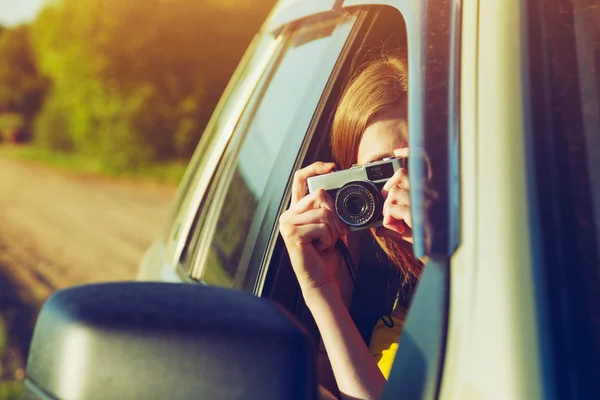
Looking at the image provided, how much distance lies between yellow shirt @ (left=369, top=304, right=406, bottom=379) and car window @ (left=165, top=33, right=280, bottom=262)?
3.15 ft

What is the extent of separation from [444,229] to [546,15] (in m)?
0.37

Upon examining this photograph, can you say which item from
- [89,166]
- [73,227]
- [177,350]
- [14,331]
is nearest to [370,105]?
[177,350]

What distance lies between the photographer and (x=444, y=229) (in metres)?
1.04

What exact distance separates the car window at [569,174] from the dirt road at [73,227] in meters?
7.24

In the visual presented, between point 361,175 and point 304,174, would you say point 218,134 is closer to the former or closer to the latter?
point 304,174

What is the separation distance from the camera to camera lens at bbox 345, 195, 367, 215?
1426 millimetres

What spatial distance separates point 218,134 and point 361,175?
1.16 m

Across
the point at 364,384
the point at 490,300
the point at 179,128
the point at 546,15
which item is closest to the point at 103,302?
the point at 364,384

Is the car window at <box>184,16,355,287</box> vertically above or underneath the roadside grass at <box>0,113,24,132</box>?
underneath

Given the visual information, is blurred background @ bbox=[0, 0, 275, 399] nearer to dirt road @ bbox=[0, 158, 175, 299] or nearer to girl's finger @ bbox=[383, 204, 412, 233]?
dirt road @ bbox=[0, 158, 175, 299]

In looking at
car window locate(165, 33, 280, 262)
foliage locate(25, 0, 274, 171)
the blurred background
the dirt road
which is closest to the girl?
car window locate(165, 33, 280, 262)

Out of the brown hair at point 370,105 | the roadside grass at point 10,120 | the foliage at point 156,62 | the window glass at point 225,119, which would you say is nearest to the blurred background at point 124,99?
the foliage at point 156,62

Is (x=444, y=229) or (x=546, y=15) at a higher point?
(x=546, y=15)

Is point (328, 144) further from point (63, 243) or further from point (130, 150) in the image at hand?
point (130, 150)
